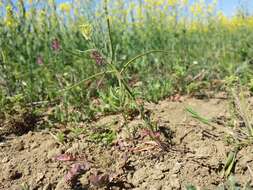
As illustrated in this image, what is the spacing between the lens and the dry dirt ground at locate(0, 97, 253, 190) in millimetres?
1554

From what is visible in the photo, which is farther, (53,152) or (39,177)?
(53,152)

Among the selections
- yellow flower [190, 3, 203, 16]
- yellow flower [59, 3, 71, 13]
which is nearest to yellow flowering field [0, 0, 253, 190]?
yellow flower [59, 3, 71, 13]

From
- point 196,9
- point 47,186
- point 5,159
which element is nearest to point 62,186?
point 47,186

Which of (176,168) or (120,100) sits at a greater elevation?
(120,100)

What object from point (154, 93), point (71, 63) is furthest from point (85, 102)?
point (71, 63)

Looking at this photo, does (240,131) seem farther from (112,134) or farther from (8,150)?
(8,150)

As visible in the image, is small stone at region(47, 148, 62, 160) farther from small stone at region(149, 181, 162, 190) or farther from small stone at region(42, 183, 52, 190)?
small stone at region(149, 181, 162, 190)

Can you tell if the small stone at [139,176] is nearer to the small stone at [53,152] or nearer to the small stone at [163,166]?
the small stone at [163,166]

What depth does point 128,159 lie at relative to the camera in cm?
167

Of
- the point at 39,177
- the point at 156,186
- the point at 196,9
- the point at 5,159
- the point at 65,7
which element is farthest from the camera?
the point at 196,9

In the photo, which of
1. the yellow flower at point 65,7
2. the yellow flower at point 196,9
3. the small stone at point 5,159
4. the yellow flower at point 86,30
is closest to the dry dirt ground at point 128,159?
the small stone at point 5,159

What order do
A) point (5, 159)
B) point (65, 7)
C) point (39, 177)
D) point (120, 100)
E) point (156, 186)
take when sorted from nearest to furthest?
point (156, 186)
point (39, 177)
point (5, 159)
point (120, 100)
point (65, 7)

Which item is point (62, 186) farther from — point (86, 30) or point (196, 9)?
point (196, 9)

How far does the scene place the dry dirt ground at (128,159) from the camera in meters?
1.55
